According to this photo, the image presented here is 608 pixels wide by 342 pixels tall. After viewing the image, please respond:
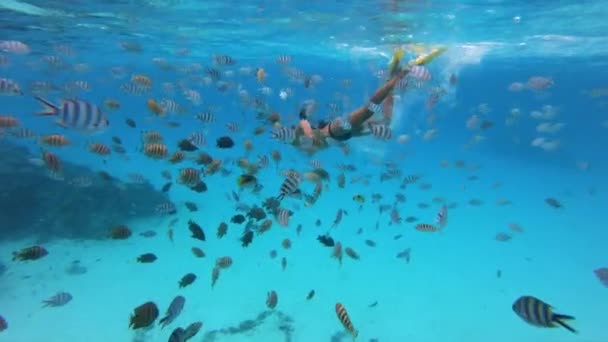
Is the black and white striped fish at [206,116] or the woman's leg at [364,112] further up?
the woman's leg at [364,112]

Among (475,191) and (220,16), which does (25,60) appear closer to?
(220,16)

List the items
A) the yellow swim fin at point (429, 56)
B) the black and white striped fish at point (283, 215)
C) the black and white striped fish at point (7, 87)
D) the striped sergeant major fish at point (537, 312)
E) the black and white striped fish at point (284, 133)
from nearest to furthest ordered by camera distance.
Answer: the striped sergeant major fish at point (537, 312), the yellow swim fin at point (429, 56), the black and white striped fish at point (284, 133), the black and white striped fish at point (283, 215), the black and white striped fish at point (7, 87)

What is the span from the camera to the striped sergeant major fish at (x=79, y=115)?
5.39 meters

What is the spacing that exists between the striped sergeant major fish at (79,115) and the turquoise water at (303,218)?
0.94 m

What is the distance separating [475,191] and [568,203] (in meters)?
5.65

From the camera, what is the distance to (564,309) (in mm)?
12102

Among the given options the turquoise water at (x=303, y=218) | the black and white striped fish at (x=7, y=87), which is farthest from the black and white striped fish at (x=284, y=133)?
the black and white striped fish at (x=7, y=87)

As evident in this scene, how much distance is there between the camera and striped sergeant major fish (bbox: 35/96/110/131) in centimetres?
539

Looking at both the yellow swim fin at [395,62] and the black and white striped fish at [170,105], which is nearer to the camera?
the yellow swim fin at [395,62]

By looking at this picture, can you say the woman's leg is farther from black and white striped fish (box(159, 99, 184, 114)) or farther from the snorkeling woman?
black and white striped fish (box(159, 99, 184, 114))

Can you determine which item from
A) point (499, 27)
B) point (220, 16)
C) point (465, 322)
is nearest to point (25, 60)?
point (220, 16)

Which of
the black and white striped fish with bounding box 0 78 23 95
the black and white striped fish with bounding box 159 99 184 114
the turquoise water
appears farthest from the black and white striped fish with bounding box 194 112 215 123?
the black and white striped fish with bounding box 0 78 23 95

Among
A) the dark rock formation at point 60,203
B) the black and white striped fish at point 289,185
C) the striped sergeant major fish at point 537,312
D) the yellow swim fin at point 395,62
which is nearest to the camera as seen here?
the striped sergeant major fish at point 537,312

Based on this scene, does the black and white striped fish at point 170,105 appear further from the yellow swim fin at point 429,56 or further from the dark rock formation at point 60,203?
the yellow swim fin at point 429,56
